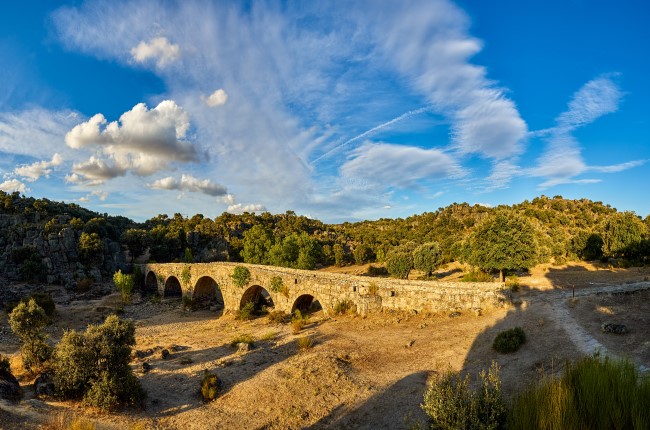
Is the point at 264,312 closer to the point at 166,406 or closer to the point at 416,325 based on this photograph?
the point at 416,325

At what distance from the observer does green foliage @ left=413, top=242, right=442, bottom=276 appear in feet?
138

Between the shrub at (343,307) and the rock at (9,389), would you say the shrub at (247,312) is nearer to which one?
the shrub at (343,307)

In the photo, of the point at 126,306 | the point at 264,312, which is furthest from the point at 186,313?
the point at 264,312

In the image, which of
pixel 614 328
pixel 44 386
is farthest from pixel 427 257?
pixel 44 386

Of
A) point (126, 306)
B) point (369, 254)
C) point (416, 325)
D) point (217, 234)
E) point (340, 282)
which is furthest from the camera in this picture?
point (217, 234)

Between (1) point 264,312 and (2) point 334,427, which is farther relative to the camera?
(1) point 264,312

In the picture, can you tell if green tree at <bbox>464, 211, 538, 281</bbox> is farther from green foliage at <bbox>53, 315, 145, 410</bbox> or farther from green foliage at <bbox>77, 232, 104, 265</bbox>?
green foliage at <bbox>77, 232, 104, 265</bbox>

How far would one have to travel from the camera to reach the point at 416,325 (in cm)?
2005

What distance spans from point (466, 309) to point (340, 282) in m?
8.25

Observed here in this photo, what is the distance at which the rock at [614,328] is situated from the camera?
1354 centimetres

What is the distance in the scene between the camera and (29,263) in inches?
1783

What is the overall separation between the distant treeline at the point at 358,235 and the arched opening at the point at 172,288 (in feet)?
32.2

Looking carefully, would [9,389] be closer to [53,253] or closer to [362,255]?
[53,253]

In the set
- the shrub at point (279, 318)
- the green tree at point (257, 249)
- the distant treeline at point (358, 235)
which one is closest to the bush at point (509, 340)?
the shrub at point (279, 318)
